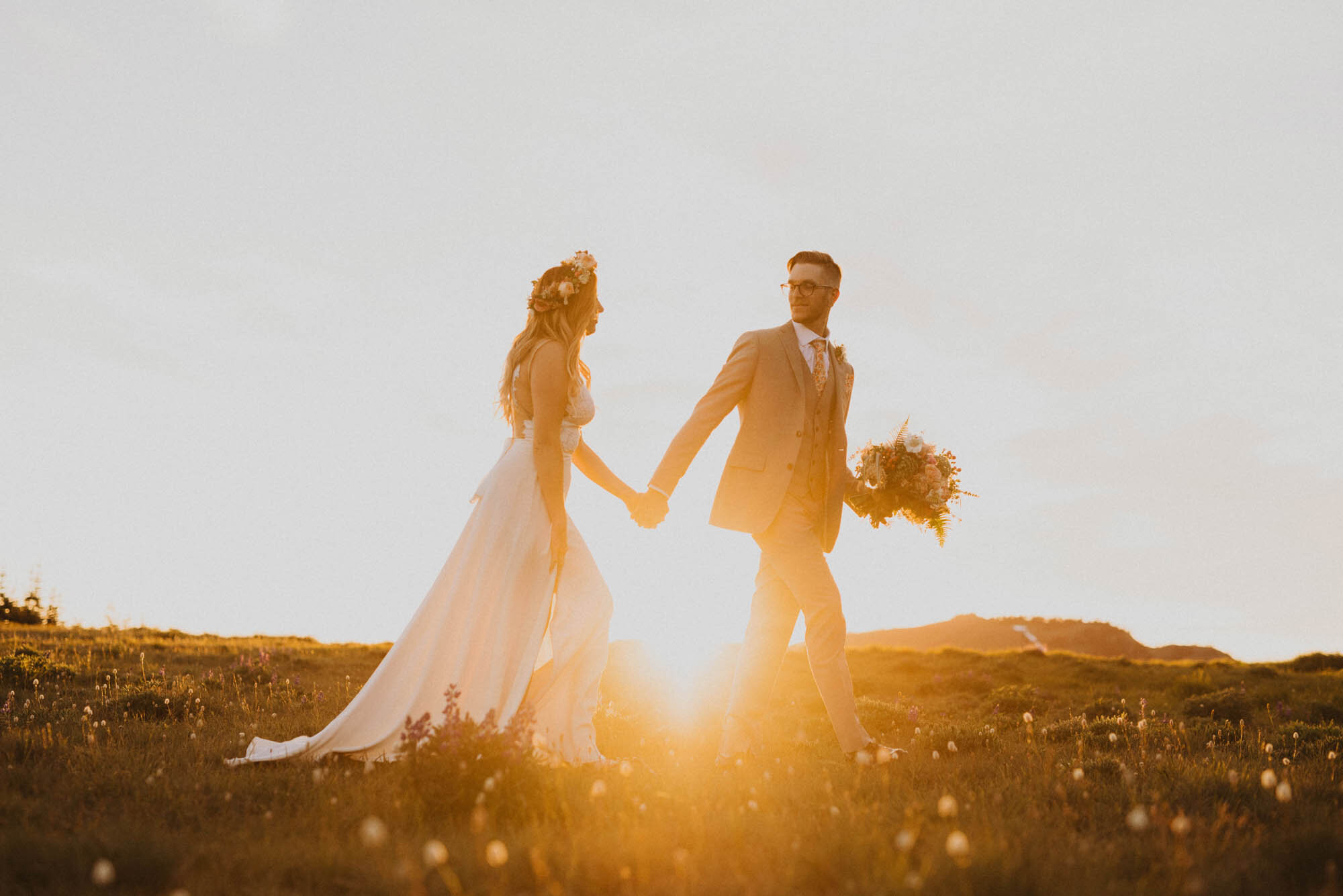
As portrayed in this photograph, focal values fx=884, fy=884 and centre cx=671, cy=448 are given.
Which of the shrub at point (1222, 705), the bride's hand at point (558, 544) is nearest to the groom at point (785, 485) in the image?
the bride's hand at point (558, 544)

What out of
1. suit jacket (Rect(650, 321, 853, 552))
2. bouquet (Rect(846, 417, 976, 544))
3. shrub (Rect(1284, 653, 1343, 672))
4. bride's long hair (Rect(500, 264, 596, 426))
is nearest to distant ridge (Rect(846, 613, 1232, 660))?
shrub (Rect(1284, 653, 1343, 672))

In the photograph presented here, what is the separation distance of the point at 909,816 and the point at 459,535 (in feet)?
11.7

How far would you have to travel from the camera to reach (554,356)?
609 centimetres

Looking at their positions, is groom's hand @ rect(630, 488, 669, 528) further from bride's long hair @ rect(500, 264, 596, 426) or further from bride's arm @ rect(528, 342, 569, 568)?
bride's long hair @ rect(500, 264, 596, 426)

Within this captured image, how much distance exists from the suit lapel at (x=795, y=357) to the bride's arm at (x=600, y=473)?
1568 millimetres

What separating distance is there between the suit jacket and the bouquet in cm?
44

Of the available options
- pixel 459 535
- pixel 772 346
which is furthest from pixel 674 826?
pixel 772 346

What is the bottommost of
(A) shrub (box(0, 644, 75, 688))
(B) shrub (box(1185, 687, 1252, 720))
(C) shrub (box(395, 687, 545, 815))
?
(B) shrub (box(1185, 687, 1252, 720))

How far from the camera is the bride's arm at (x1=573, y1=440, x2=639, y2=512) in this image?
673cm

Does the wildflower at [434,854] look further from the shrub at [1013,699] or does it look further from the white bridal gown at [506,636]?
the shrub at [1013,699]

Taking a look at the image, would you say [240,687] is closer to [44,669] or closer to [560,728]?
[44,669]

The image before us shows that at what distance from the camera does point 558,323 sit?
631 cm

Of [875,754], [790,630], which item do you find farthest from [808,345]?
[875,754]

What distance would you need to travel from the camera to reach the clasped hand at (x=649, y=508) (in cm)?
680
